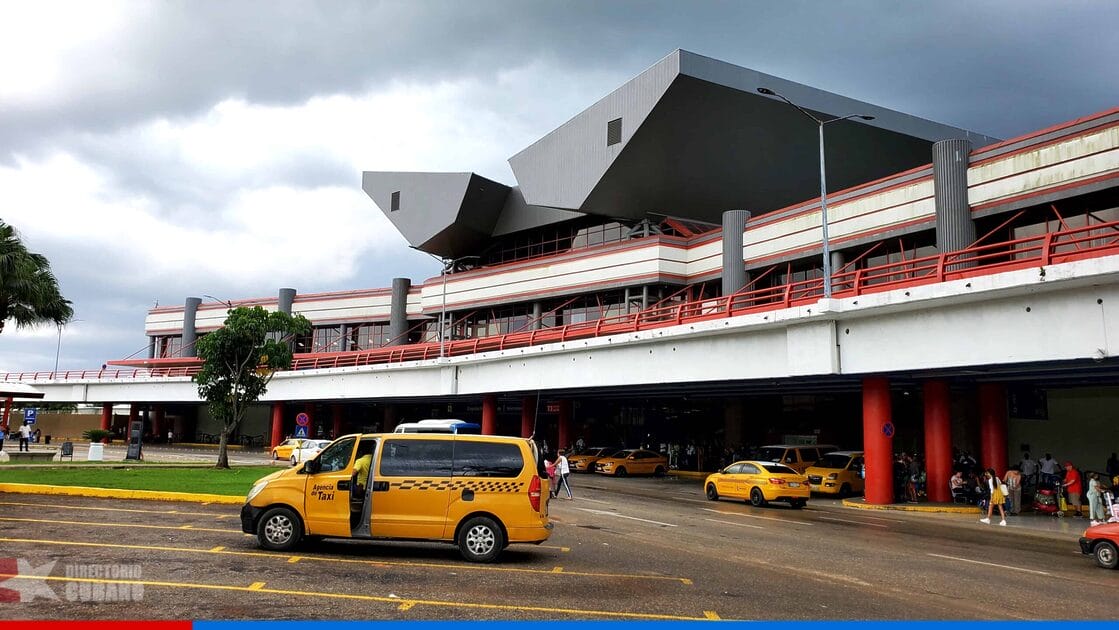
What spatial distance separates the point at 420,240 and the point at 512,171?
11.3 meters

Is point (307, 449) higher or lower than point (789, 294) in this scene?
lower

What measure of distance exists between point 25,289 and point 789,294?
940 inches

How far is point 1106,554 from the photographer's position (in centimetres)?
1380

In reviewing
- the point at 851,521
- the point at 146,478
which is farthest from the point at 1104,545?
the point at 146,478

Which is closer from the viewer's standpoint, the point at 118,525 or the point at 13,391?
the point at 118,525

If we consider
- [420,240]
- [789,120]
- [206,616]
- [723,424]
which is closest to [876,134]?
[789,120]

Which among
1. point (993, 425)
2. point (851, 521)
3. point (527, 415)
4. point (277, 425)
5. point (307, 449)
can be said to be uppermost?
point (527, 415)

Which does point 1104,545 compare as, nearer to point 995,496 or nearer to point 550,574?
point 995,496

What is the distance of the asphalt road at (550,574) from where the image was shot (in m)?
8.56

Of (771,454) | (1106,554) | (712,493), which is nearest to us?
(1106,554)

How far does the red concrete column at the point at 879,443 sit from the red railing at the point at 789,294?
3.29 metres

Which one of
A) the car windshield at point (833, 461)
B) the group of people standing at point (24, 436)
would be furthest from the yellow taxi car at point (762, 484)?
the group of people standing at point (24, 436)

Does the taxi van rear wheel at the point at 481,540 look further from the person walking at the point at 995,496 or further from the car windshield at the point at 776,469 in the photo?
the person walking at the point at 995,496

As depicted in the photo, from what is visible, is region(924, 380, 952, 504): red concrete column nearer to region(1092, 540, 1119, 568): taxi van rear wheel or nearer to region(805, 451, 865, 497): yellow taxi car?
region(805, 451, 865, 497): yellow taxi car
